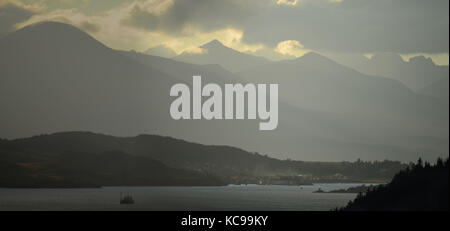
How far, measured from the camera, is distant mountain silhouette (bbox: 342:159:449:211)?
266ft

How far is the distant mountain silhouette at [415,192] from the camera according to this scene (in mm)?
80938

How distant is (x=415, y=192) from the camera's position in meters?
87.8
